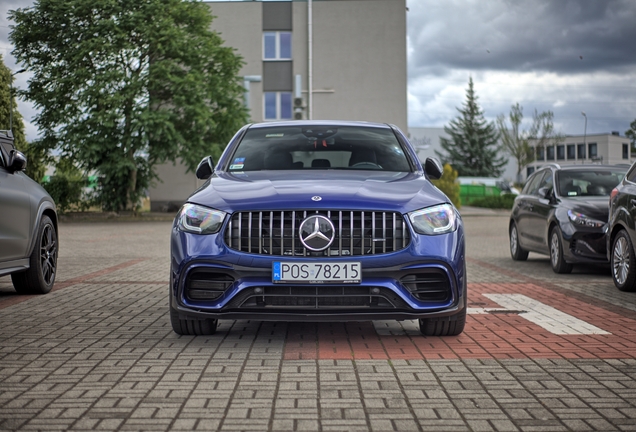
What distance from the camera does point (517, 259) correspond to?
563 inches

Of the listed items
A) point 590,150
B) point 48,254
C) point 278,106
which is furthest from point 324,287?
point 590,150

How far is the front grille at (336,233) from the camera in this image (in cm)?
554

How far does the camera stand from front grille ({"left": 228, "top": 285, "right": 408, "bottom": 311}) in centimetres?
553

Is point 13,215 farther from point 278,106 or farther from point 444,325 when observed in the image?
point 278,106

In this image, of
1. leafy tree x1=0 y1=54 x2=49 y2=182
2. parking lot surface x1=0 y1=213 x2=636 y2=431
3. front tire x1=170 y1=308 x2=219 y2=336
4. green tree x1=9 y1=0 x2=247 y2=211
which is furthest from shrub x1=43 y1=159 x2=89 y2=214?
front tire x1=170 y1=308 x2=219 y2=336

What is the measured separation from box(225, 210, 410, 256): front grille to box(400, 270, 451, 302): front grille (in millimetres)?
236

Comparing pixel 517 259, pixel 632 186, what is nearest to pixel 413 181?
pixel 632 186

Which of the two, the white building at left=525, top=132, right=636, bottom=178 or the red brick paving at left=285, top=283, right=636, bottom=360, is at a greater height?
the white building at left=525, top=132, right=636, bottom=178

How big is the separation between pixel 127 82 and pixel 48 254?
24512 millimetres

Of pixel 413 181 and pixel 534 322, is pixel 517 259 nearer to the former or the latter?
pixel 534 322

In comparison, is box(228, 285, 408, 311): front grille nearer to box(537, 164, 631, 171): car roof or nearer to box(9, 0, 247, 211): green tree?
box(537, 164, 631, 171): car roof

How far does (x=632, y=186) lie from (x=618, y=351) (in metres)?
4.13

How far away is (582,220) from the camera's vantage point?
11.4 m

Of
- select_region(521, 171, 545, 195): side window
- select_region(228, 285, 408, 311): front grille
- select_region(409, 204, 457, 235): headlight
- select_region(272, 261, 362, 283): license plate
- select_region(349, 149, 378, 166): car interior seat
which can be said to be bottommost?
select_region(228, 285, 408, 311): front grille
